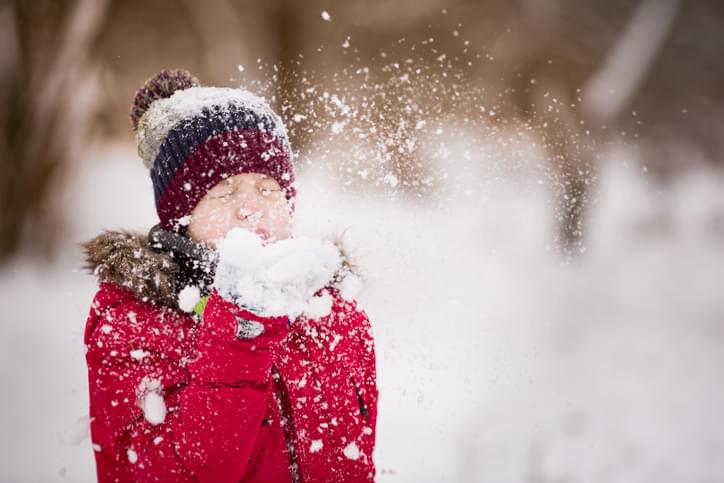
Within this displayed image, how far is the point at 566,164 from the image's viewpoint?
353cm

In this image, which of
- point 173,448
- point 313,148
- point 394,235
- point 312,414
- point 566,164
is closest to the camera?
point 173,448

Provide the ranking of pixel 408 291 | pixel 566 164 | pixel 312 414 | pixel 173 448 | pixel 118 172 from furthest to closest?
pixel 566 164, pixel 118 172, pixel 408 291, pixel 312 414, pixel 173 448

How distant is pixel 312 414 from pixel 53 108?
271cm

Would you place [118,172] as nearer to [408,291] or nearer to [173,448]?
[408,291]

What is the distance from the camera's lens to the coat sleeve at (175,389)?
853mm

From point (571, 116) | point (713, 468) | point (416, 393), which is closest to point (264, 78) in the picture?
point (416, 393)

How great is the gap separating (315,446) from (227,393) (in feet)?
1.06

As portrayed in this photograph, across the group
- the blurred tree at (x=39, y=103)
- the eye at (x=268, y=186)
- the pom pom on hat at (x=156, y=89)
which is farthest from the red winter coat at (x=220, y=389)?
the blurred tree at (x=39, y=103)

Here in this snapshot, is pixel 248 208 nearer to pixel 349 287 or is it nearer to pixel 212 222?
pixel 212 222

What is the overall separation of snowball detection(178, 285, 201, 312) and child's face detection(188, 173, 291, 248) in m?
0.11

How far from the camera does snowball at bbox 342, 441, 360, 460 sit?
1135 millimetres

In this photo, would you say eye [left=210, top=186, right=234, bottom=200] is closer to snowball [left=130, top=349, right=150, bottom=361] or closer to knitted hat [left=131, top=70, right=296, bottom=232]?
knitted hat [left=131, top=70, right=296, bottom=232]

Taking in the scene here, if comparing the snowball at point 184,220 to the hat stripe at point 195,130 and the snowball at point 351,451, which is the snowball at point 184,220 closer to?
the hat stripe at point 195,130

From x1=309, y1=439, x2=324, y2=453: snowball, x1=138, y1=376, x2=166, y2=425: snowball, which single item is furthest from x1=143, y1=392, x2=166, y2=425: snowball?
x1=309, y1=439, x2=324, y2=453: snowball
